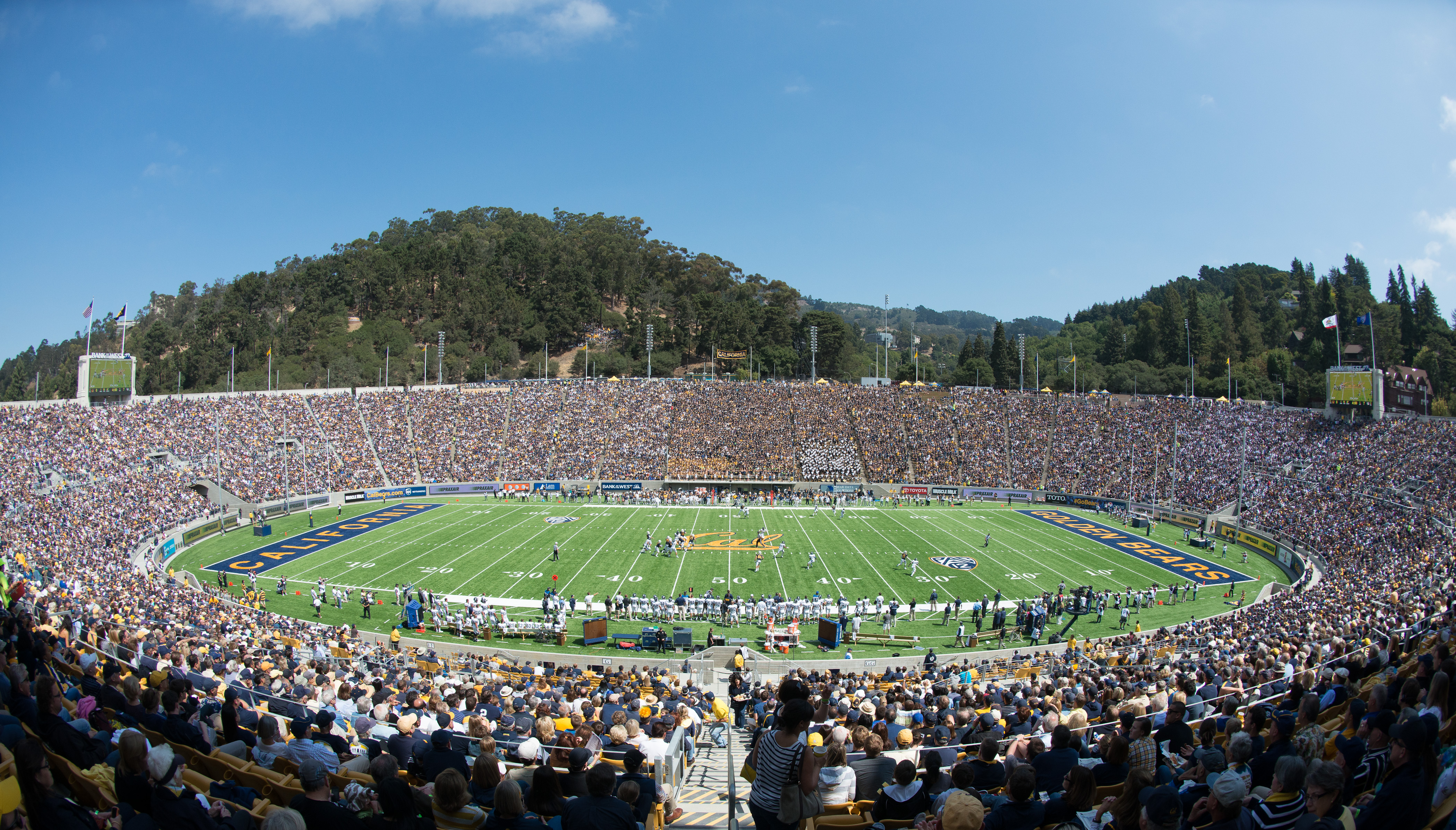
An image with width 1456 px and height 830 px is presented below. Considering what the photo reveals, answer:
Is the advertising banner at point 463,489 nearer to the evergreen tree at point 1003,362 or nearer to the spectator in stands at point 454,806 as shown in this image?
the spectator in stands at point 454,806

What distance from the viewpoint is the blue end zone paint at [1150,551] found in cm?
3378

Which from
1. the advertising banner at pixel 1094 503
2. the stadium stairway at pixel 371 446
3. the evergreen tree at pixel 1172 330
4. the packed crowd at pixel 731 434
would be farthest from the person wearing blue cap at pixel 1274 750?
the evergreen tree at pixel 1172 330

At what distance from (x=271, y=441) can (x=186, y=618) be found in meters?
34.7

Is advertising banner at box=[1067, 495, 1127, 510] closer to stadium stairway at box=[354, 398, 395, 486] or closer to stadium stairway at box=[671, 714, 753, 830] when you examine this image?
stadium stairway at box=[671, 714, 753, 830]

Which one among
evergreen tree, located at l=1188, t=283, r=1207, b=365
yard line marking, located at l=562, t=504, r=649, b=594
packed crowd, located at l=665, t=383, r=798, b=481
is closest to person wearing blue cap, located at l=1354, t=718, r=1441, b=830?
yard line marking, located at l=562, t=504, r=649, b=594

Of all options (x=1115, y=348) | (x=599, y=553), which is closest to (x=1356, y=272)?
(x=1115, y=348)

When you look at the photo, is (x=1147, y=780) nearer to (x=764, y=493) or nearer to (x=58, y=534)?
(x=58, y=534)

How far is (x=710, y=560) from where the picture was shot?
A: 116 feet

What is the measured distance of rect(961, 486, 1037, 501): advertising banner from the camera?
2092 inches

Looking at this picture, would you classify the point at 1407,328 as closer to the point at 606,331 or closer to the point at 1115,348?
the point at 1115,348

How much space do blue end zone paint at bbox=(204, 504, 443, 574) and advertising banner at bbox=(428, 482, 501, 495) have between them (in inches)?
108

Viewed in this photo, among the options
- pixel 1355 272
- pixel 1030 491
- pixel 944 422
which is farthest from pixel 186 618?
pixel 1355 272

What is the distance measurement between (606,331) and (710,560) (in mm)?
76011

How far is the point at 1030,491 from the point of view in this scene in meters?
53.4
